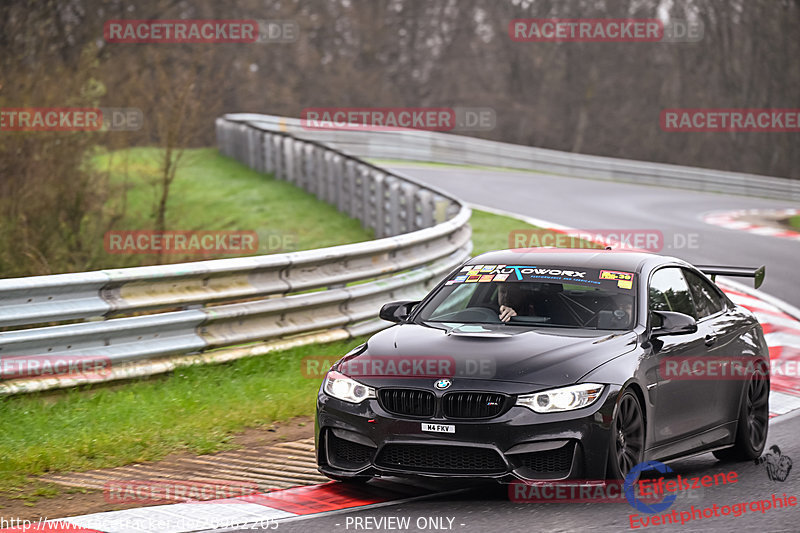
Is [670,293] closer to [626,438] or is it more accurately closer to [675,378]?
[675,378]

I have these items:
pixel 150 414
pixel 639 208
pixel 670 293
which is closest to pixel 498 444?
pixel 670 293

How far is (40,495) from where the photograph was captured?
6.43 metres

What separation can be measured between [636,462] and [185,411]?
3.47 metres

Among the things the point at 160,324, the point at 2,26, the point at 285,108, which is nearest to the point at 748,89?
the point at 285,108

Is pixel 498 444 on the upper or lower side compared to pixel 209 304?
upper

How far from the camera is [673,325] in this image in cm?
691

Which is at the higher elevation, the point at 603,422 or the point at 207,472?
the point at 603,422

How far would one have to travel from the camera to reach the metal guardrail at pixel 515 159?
117ft

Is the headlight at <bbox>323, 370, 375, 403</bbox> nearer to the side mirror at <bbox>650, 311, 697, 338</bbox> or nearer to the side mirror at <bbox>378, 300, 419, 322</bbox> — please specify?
the side mirror at <bbox>378, 300, 419, 322</bbox>

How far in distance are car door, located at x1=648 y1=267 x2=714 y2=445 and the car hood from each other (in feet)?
1.03

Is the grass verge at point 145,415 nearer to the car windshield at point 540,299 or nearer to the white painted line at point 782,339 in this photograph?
the car windshield at point 540,299

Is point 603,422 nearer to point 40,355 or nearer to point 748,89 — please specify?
point 40,355

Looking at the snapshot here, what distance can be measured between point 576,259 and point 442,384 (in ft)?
6.14

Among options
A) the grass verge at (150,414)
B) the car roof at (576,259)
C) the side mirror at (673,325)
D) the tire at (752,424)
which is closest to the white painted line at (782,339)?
the tire at (752,424)
